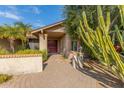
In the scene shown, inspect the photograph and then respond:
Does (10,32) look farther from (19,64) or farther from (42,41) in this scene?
(19,64)

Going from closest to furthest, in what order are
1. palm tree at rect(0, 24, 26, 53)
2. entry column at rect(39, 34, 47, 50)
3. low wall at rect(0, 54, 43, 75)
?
low wall at rect(0, 54, 43, 75) < entry column at rect(39, 34, 47, 50) < palm tree at rect(0, 24, 26, 53)

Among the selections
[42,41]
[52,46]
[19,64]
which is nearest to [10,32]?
[42,41]

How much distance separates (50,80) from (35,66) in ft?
6.88

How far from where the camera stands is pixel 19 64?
9195 mm

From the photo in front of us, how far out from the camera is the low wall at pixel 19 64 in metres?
Answer: 8.93

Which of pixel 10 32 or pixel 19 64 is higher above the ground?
pixel 10 32

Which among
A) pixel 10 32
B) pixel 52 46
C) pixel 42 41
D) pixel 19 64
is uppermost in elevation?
pixel 10 32

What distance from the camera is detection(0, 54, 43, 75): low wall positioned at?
352 inches

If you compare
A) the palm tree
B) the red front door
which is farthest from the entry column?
the red front door

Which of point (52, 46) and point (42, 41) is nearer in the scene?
point (42, 41)

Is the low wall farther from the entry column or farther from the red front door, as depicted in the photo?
the red front door

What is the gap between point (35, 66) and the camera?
31.4 feet

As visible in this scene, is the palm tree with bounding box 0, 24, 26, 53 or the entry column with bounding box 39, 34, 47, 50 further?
the palm tree with bounding box 0, 24, 26, 53

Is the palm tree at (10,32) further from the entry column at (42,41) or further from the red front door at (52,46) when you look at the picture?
the red front door at (52,46)
